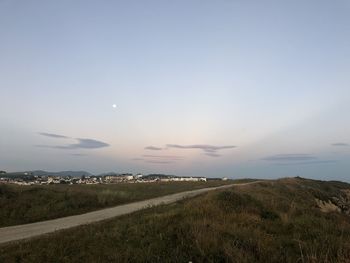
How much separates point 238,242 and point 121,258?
3.17 m

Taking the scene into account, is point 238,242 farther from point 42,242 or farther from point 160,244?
point 42,242

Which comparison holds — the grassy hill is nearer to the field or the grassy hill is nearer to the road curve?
the road curve

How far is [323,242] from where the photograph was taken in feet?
34.9

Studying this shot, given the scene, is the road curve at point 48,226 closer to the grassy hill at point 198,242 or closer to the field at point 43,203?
the field at point 43,203

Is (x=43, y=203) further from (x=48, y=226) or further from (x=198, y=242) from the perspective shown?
(x=198, y=242)

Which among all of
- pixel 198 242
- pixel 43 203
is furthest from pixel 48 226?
pixel 198 242

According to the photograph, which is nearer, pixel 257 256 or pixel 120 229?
pixel 257 256

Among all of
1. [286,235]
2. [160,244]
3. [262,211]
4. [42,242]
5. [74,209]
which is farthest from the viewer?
[74,209]

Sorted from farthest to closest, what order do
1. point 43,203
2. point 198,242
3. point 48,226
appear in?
1. point 43,203
2. point 48,226
3. point 198,242

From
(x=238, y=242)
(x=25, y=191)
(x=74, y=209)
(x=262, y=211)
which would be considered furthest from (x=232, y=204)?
(x=25, y=191)

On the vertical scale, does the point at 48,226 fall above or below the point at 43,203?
below

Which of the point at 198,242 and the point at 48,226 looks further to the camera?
the point at 48,226

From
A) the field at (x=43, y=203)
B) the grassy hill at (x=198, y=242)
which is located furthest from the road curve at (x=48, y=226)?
the grassy hill at (x=198, y=242)

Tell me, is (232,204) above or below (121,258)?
above
